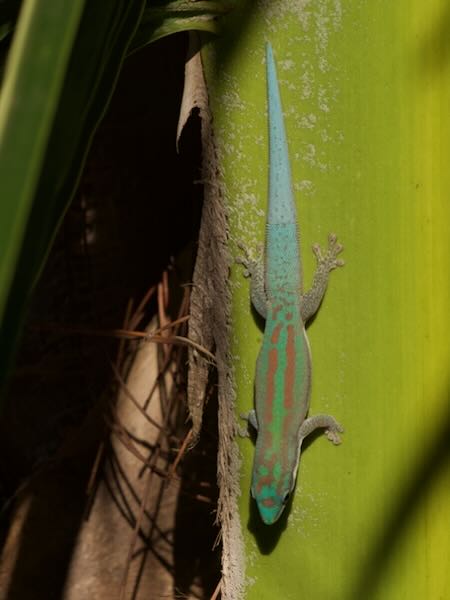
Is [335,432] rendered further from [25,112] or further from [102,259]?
[102,259]

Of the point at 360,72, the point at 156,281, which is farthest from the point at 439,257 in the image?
the point at 156,281

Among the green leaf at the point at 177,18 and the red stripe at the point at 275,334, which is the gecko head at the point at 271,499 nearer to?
the red stripe at the point at 275,334

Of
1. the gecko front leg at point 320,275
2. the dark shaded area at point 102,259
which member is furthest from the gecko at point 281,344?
the dark shaded area at point 102,259

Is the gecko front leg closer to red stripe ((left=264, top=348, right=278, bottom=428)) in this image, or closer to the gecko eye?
red stripe ((left=264, top=348, right=278, bottom=428))

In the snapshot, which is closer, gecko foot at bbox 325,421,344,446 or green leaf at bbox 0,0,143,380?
green leaf at bbox 0,0,143,380

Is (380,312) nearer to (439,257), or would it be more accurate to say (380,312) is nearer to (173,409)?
(439,257)

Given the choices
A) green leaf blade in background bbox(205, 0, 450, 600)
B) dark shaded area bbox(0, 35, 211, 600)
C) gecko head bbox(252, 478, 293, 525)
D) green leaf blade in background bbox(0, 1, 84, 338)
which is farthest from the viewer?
dark shaded area bbox(0, 35, 211, 600)

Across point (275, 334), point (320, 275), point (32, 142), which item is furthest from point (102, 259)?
point (32, 142)

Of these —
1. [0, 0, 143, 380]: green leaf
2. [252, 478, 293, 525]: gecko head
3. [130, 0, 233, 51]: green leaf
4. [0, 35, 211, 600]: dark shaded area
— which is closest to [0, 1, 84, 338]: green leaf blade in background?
[0, 0, 143, 380]: green leaf
